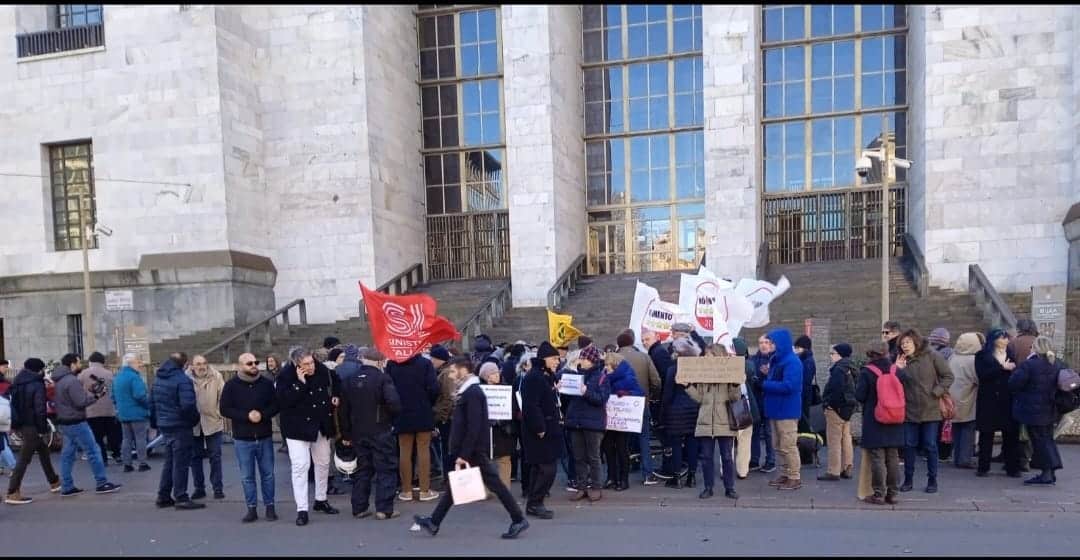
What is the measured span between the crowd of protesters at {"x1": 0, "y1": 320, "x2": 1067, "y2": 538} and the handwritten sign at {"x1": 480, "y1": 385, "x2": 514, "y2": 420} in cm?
13

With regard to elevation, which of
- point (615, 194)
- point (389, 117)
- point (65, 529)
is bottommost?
point (65, 529)

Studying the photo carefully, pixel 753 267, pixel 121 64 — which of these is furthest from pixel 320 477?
pixel 121 64

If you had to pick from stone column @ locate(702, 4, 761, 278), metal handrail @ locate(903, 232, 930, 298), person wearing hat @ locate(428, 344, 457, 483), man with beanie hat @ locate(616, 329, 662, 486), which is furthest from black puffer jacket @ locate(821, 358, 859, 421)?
stone column @ locate(702, 4, 761, 278)

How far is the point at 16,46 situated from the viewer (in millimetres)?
20156

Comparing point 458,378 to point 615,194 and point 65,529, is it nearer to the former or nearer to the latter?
point 65,529

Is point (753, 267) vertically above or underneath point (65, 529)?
above

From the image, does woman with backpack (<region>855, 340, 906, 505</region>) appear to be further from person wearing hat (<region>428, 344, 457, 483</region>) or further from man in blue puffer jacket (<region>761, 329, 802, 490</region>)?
person wearing hat (<region>428, 344, 457, 483</region>)

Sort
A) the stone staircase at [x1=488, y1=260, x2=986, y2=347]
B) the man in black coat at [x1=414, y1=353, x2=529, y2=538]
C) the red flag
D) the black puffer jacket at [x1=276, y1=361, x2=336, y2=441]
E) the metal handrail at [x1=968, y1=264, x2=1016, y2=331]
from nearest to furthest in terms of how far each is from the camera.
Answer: the man in black coat at [x1=414, y1=353, x2=529, y2=538]
the black puffer jacket at [x1=276, y1=361, x2=336, y2=441]
the red flag
the metal handrail at [x1=968, y1=264, x2=1016, y2=331]
the stone staircase at [x1=488, y1=260, x2=986, y2=347]

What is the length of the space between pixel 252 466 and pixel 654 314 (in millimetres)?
5481

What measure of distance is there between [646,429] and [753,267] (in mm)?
12563

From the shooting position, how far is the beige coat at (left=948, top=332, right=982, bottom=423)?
25.9 ft

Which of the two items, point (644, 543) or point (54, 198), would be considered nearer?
point (644, 543)

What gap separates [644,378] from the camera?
7879 millimetres

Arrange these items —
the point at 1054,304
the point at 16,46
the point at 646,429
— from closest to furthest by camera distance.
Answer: the point at 646,429, the point at 1054,304, the point at 16,46
